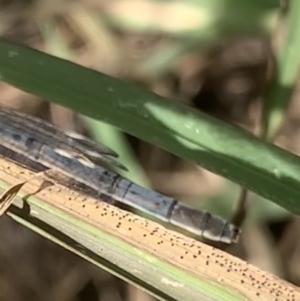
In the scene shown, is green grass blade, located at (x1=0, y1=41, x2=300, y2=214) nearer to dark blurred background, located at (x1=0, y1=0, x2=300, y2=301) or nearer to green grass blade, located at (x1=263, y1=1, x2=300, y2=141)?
green grass blade, located at (x1=263, y1=1, x2=300, y2=141)

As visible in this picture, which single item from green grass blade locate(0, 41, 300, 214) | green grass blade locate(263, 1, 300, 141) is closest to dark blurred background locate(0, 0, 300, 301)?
green grass blade locate(263, 1, 300, 141)

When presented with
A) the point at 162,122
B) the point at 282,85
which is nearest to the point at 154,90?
the point at 282,85

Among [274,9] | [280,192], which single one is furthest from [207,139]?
[274,9]

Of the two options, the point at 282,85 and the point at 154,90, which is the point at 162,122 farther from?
the point at 154,90

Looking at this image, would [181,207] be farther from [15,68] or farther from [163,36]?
[163,36]

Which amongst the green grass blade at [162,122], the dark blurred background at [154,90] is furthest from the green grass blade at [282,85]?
the green grass blade at [162,122]

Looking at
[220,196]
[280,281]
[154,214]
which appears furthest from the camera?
[220,196]

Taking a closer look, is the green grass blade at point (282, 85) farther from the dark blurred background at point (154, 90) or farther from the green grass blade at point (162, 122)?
the green grass blade at point (162, 122)
